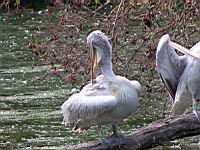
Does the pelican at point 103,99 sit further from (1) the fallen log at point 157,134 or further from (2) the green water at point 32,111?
(2) the green water at point 32,111

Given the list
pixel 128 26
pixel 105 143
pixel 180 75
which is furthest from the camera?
pixel 128 26

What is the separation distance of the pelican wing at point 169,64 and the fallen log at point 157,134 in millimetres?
936

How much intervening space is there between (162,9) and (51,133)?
4823 mm

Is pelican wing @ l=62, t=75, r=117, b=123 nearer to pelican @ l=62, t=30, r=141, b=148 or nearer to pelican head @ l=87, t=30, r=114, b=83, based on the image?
pelican @ l=62, t=30, r=141, b=148

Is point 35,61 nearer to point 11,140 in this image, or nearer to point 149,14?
point 11,140

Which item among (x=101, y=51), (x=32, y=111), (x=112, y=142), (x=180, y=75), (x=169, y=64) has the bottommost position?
(x=32, y=111)

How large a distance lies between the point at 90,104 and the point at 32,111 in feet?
26.6

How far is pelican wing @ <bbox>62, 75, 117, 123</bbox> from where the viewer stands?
282 inches

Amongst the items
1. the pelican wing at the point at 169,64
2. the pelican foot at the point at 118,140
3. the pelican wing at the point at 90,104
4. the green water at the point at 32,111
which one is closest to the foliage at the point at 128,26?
the pelican wing at the point at 169,64

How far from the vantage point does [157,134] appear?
7098 mm

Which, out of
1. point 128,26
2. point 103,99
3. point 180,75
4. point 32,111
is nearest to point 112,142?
point 103,99

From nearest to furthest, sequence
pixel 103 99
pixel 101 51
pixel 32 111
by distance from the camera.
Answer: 1. pixel 103 99
2. pixel 101 51
3. pixel 32 111

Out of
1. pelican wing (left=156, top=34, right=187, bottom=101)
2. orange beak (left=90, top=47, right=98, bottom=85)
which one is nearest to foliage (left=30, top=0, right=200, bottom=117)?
pelican wing (left=156, top=34, right=187, bottom=101)

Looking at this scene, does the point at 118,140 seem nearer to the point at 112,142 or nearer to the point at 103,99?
the point at 112,142
